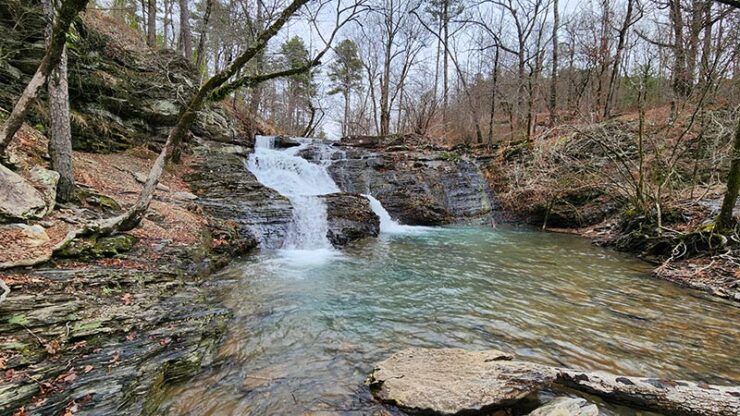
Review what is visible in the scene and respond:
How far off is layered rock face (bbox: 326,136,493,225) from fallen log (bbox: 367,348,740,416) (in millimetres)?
10184

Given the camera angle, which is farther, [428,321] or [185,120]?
[185,120]

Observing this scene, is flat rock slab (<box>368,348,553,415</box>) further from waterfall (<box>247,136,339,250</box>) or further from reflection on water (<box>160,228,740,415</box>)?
waterfall (<box>247,136,339,250</box>)

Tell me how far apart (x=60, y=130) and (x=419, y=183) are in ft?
36.8

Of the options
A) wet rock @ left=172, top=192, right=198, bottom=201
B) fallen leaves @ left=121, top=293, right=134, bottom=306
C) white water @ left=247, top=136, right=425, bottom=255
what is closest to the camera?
fallen leaves @ left=121, top=293, right=134, bottom=306

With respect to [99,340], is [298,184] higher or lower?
higher

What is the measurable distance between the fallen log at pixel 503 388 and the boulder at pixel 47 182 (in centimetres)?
589

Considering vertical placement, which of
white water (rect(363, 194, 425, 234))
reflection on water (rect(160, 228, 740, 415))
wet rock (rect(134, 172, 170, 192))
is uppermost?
wet rock (rect(134, 172, 170, 192))

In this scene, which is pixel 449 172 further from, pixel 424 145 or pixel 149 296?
pixel 149 296

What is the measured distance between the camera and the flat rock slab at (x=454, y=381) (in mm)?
2398

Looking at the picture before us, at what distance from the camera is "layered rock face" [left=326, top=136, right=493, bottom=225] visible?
13203 mm

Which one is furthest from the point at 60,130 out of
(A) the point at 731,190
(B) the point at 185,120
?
(A) the point at 731,190

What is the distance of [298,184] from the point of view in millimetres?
12477

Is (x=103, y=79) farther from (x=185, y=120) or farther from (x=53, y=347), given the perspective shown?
(x=53, y=347)

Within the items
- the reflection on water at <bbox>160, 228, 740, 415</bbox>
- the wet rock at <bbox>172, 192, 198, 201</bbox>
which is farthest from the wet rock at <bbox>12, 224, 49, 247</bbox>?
the wet rock at <bbox>172, 192, 198, 201</bbox>
